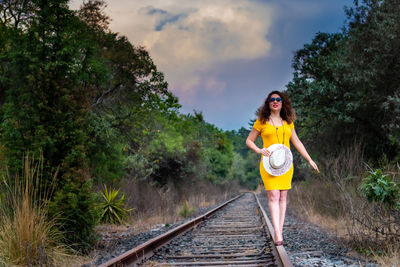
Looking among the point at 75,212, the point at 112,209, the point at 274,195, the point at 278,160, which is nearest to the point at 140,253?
the point at 75,212

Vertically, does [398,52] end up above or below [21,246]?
above

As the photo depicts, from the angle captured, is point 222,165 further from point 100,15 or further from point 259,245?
point 259,245

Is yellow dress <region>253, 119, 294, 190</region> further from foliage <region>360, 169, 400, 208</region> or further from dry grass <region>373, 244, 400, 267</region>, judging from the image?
dry grass <region>373, 244, 400, 267</region>

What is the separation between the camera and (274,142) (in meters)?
4.72

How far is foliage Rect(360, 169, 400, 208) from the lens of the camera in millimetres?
4875

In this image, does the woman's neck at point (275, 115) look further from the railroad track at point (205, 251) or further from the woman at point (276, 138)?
the railroad track at point (205, 251)

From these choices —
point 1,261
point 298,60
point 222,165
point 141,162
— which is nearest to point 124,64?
point 141,162

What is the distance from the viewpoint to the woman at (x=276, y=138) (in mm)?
4598

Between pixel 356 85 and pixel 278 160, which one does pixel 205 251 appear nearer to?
pixel 278 160

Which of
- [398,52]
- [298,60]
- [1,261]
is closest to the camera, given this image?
→ [1,261]

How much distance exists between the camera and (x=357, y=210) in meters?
5.67

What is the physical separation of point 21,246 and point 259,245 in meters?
3.59

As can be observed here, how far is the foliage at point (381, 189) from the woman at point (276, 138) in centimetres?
90

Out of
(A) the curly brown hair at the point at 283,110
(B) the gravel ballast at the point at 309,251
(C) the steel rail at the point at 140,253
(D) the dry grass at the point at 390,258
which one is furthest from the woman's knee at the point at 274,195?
(C) the steel rail at the point at 140,253
